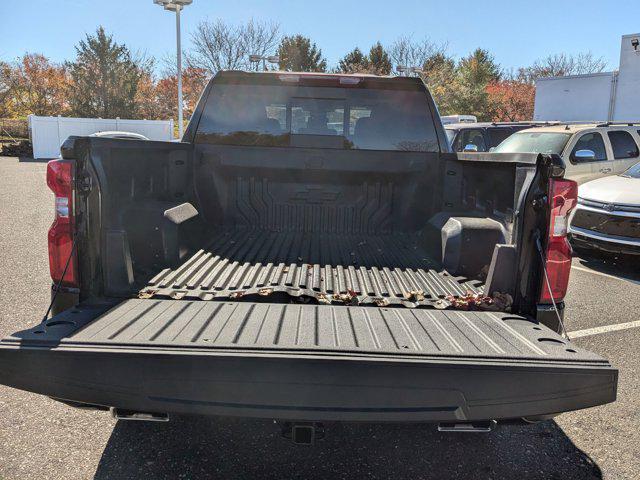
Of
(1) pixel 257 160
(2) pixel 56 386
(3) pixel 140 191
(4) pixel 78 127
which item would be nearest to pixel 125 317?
(2) pixel 56 386

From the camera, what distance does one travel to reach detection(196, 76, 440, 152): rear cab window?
14.1ft

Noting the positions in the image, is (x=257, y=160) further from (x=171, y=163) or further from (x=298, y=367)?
(x=298, y=367)

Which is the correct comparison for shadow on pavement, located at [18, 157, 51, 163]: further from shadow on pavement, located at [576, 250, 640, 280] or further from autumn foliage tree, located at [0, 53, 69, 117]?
shadow on pavement, located at [576, 250, 640, 280]

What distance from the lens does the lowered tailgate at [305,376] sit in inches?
82.9

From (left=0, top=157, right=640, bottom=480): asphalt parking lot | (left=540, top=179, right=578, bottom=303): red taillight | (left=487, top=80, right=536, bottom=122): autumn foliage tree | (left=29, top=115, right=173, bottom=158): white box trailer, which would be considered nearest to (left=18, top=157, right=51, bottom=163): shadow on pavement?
(left=29, top=115, right=173, bottom=158): white box trailer

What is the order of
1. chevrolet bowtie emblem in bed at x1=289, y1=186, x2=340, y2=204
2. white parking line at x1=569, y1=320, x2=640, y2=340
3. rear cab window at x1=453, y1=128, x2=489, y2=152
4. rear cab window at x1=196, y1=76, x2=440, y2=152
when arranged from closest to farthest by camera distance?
1. rear cab window at x1=196, y1=76, x2=440, y2=152
2. chevrolet bowtie emblem in bed at x1=289, y1=186, x2=340, y2=204
3. white parking line at x1=569, y1=320, x2=640, y2=340
4. rear cab window at x1=453, y1=128, x2=489, y2=152

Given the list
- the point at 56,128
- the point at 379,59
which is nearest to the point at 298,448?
the point at 56,128

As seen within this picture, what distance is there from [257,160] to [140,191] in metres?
1.06

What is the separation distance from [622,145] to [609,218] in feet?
13.3

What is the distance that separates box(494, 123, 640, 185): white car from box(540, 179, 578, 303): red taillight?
705cm

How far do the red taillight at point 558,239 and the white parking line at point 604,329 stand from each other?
2.32 meters

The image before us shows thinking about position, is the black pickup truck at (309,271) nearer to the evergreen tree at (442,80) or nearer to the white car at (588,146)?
the white car at (588,146)

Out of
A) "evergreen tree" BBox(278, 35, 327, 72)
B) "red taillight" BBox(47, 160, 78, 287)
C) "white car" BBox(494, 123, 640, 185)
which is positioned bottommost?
"red taillight" BBox(47, 160, 78, 287)

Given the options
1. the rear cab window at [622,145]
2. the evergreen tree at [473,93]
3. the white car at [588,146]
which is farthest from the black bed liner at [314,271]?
the evergreen tree at [473,93]
